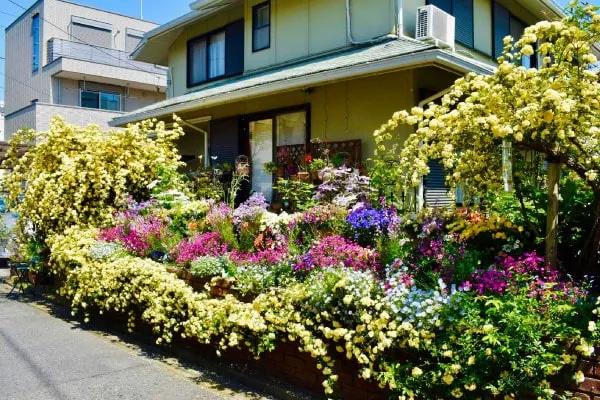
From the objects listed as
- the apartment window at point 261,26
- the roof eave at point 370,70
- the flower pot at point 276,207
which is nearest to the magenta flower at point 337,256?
the roof eave at point 370,70

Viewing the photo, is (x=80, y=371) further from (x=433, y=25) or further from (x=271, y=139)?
(x=433, y=25)

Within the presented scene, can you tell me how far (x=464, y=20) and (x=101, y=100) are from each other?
66.6ft

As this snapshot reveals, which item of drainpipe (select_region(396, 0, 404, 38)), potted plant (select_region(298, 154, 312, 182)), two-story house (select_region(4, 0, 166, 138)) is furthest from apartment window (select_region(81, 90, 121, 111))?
drainpipe (select_region(396, 0, 404, 38))

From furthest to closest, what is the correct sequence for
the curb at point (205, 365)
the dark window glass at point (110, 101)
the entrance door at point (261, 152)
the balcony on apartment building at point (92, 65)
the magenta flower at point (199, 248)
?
the dark window glass at point (110, 101) → the balcony on apartment building at point (92, 65) → the entrance door at point (261, 152) → the magenta flower at point (199, 248) → the curb at point (205, 365)

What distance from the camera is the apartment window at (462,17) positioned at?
35.8ft

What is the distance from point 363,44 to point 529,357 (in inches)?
321

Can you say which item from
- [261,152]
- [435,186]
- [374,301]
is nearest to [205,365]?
[374,301]

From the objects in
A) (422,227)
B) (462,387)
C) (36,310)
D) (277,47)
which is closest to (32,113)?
(277,47)

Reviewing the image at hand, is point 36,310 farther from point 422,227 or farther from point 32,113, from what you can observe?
point 32,113

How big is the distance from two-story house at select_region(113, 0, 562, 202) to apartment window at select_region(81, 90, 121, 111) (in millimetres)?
11568

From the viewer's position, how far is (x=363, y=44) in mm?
10203

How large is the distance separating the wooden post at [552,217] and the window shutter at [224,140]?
30.6ft

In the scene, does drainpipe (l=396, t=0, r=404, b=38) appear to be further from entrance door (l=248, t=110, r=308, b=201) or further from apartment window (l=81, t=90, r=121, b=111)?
apartment window (l=81, t=90, r=121, b=111)

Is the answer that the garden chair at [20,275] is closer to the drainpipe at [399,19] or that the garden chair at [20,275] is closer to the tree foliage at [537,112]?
the tree foliage at [537,112]
